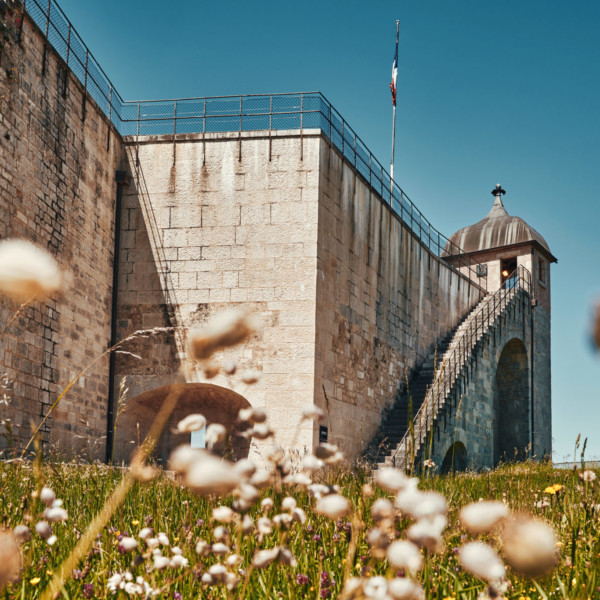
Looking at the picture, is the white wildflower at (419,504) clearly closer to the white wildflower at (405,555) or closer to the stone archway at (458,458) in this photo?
the white wildflower at (405,555)

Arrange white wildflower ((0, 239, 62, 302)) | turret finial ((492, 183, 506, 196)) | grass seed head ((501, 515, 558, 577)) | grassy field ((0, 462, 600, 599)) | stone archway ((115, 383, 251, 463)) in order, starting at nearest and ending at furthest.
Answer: grass seed head ((501, 515, 558, 577)) → white wildflower ((0, 239, 62, 302)) → grassy field ((0, 462, 600, 599)) → stone archway ((115, 383, 251, 463)) → turret finial ((492, 183, 506, 196))

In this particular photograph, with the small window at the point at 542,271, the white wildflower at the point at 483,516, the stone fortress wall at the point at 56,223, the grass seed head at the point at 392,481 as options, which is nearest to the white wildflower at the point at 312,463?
the grass seed head at the point at 392,481

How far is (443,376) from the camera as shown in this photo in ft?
58.2

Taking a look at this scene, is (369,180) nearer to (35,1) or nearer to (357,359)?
(357,359)

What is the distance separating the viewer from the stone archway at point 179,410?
14211mm

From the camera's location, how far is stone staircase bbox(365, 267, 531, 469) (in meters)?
15.4

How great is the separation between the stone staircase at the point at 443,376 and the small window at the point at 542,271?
256 centimetres

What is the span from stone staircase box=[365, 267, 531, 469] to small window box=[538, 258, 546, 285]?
2.56 meters

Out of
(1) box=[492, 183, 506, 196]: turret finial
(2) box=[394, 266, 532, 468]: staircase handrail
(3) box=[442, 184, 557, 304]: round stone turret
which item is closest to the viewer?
(2) box=[394, 266, 532, 468]: staircase handrail

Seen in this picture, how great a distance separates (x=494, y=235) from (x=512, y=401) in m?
6.95

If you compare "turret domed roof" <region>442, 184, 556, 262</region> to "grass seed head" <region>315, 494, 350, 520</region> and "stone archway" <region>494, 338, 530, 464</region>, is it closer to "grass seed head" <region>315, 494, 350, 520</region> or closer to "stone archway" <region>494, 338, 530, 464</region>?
"stone archway" <region>494, 338, 530, 464</region>

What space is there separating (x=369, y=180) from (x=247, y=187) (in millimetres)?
3814

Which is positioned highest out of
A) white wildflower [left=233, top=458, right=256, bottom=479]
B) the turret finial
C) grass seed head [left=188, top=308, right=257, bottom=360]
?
the turret finial

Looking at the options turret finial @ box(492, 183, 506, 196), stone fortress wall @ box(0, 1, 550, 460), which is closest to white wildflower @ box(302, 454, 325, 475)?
stone fortress wall @ box(0, 1, 550, 460)
